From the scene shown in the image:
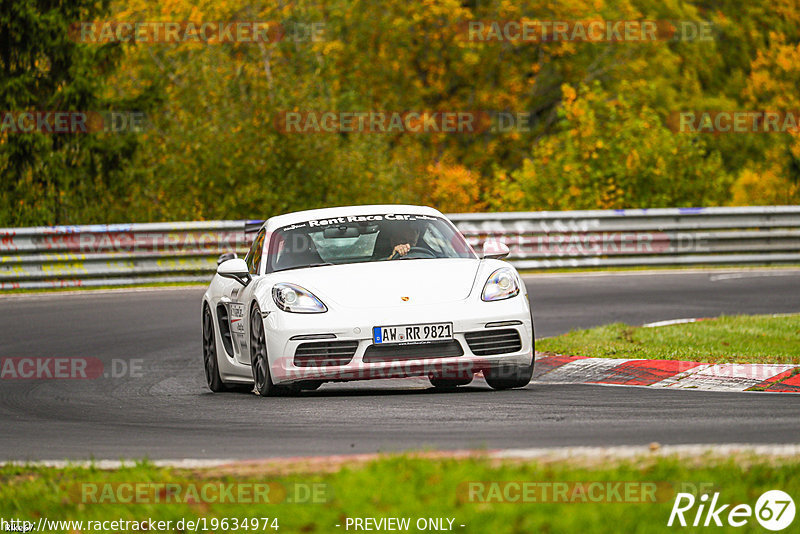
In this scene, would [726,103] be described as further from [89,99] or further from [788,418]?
[788,418]

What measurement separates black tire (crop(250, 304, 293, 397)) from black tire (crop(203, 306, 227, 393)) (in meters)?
1.03

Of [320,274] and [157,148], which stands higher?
[320,274]

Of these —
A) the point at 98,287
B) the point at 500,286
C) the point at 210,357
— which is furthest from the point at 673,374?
the point at 98,287

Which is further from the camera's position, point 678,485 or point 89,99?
point 89,99

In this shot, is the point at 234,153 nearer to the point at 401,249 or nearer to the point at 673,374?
the point at 401,249

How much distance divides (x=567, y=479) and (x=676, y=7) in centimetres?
5260

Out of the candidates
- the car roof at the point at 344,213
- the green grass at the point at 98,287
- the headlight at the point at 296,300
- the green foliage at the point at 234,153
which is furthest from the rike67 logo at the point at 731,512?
the green foliage at the point at 234,153

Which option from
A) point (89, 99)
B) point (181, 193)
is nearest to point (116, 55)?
point (89, 99)

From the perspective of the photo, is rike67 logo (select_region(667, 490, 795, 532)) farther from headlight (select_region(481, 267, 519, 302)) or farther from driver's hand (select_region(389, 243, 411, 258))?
driver's hand (select_region(389, 243, 411, 258))

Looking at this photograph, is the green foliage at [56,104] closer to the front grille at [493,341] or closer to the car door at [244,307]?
the car door at [244,307]

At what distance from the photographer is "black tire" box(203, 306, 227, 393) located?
1155 cm

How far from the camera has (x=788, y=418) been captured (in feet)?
25.6

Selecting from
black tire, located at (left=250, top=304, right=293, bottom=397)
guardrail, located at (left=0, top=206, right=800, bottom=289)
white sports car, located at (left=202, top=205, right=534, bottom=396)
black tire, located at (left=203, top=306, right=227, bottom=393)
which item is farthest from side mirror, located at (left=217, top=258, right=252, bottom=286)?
guardrail, located at (left=0, top=206, right=800, bottom=289)

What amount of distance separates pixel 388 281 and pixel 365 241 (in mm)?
1081
